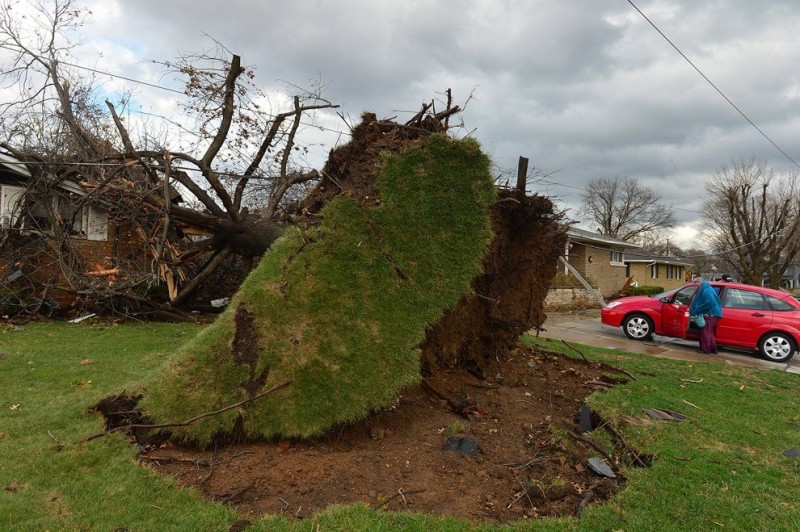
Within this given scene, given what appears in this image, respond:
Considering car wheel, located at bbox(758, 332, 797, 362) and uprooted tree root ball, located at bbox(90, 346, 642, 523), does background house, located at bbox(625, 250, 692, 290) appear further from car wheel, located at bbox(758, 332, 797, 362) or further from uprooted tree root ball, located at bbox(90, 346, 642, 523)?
uprooted tree root ball, located at bbox(90, 346, 642, 523)

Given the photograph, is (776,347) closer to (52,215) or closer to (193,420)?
(193,420)

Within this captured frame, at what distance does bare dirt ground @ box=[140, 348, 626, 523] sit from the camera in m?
3.05

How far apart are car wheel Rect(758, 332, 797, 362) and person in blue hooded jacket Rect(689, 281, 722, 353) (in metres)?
0.88

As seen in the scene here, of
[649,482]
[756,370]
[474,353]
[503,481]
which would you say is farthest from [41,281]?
[756,370]

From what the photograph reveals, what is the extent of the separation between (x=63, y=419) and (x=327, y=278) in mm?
2686

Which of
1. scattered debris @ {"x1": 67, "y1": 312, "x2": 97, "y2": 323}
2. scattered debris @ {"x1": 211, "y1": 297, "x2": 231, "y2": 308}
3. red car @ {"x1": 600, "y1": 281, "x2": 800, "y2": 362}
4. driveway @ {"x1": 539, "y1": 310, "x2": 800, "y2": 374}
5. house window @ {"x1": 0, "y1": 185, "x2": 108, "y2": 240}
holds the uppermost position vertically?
house window @ {"x1": 0, "y1": 185, "x2": 108, "y2": 240}

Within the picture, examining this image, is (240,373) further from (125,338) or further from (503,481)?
(125,338)

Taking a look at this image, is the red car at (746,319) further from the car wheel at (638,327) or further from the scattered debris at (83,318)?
the scattered debris at (83,318)

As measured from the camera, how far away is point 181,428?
3742mm

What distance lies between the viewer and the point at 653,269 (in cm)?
3688

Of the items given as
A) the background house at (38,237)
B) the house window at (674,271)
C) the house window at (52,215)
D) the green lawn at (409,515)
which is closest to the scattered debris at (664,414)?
the green lawn at (409,515)

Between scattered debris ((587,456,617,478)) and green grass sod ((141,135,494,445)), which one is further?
green grass sod ((141,135,494,445))

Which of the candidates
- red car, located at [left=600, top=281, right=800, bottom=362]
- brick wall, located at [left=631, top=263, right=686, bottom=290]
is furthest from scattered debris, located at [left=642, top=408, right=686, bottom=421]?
brick wall, located at [left=631, top=263, right=686, bottom=290]

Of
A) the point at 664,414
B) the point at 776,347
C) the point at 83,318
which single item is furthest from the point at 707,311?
the point at 83,318
